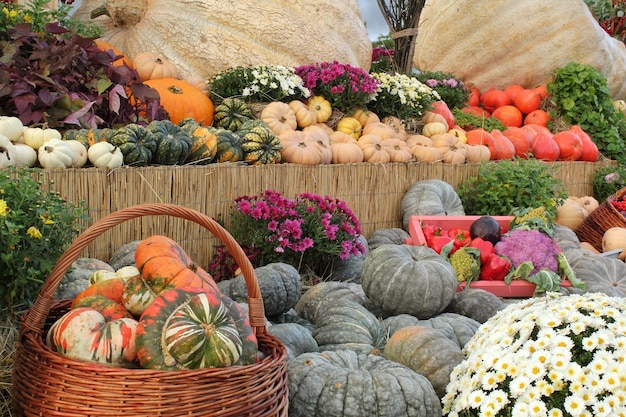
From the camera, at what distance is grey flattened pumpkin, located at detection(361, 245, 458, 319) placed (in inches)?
135

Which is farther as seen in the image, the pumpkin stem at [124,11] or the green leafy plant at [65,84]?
the pumpkin stem at [124,11]

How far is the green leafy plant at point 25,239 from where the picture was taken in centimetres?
263

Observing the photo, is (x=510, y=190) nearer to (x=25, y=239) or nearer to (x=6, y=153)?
(x=6, y=153)

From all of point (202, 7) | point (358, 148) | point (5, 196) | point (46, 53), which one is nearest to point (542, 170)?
point (358, 148)

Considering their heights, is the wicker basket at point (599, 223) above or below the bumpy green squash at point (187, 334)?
below

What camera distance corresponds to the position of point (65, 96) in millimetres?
4535

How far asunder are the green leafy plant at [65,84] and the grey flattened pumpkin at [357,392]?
269 cm

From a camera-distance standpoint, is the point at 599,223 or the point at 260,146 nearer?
the point at 260,146

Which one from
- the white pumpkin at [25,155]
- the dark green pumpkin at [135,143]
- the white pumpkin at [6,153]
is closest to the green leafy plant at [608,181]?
the dark green pumpkin at [135,143]

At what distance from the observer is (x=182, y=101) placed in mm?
5660

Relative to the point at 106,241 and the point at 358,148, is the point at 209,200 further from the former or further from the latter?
the point at 358,148

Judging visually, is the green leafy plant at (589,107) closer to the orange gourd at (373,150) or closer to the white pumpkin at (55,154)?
the orange gourd at (373,150)

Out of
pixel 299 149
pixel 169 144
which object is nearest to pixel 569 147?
pixel 299 149

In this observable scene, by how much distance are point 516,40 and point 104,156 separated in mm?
7084
